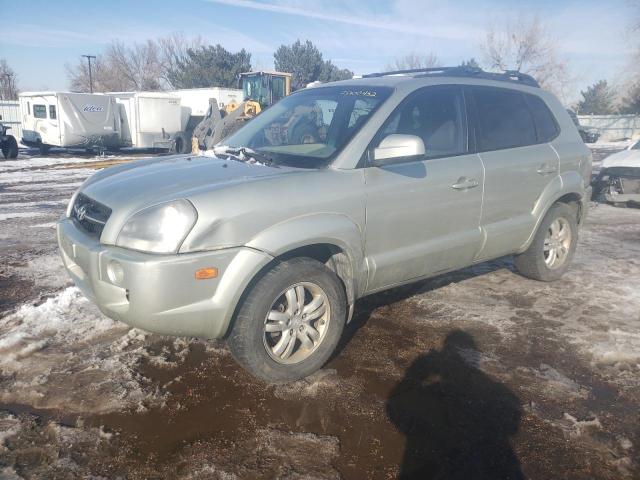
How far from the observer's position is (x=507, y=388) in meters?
3.20

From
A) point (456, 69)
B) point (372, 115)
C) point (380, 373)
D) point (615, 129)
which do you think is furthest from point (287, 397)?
point (615, 129)

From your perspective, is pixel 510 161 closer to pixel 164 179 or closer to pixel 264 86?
pixel 164 179

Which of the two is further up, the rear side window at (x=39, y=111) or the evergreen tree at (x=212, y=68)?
the evergreen tree at (x=212, y=68)

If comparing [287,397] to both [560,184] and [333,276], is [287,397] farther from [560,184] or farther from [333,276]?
[560,184]

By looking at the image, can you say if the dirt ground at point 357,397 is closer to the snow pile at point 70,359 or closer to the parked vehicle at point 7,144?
the snow pile at point 70,359

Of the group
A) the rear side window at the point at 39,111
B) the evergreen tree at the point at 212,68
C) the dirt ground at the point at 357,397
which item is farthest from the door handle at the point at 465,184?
the evergreen tree at the point at 212,68

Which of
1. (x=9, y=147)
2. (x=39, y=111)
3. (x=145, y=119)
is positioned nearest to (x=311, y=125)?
(x=9, y=147)

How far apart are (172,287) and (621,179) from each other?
384 inches

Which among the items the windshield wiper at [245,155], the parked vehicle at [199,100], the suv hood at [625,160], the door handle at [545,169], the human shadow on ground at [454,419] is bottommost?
the human shadow on ground at [454,419]

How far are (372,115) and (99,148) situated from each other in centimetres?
2030

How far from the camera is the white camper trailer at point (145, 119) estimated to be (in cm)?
2183

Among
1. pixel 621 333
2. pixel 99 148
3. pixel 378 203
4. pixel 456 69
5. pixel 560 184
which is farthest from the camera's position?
pixel 99 148

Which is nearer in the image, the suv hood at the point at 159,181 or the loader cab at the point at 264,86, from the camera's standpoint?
the suv hood at the point at 159,181

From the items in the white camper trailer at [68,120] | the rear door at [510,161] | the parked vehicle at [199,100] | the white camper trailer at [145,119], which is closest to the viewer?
the rear door at [510,161]
